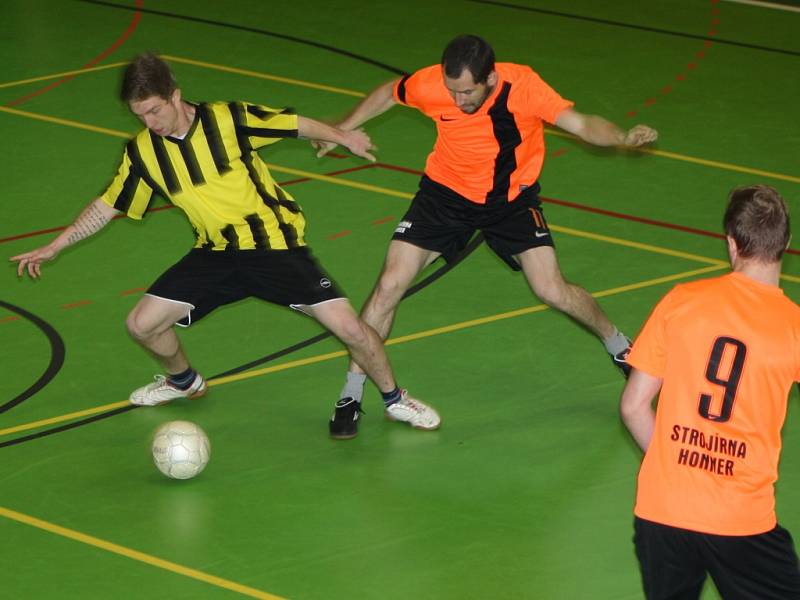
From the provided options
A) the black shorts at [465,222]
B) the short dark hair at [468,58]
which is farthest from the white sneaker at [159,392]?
the short dark hair at [468,58]

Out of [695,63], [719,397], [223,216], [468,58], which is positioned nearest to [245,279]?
[223,216]

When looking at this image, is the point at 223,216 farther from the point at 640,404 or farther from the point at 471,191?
the point at 640,404

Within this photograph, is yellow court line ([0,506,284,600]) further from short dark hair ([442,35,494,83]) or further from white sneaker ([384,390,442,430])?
short dark hair ([442,35,494,83])

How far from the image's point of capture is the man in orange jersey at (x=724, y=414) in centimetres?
480

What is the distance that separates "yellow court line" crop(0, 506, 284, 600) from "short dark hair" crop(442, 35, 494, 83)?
2.96 m

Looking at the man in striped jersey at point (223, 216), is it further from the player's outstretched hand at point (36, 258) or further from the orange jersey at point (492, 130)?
the orange jersey at point (492, 130)

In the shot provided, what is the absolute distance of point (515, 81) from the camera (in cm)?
828

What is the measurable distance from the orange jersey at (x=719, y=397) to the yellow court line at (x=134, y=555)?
2.42m

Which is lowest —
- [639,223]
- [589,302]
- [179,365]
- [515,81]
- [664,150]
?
[179,365]

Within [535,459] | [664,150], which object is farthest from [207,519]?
[664,150]

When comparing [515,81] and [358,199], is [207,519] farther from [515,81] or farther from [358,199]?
[358,199]

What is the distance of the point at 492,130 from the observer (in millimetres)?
8383

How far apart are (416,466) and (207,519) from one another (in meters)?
1.29

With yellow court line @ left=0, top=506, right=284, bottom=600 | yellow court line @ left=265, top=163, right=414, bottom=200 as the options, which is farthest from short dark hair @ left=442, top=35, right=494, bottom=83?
yellow court line @ left=265, top=163, right=414, bottom=200
